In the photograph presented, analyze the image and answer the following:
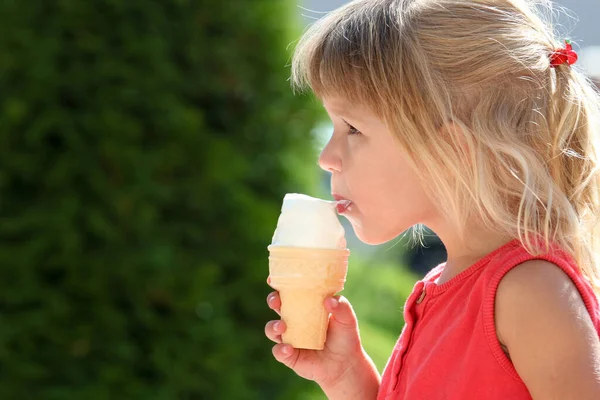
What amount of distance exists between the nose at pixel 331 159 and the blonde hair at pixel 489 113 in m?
0.13

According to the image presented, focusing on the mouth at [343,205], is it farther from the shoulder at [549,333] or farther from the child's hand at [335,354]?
the shoulder at [549,333]

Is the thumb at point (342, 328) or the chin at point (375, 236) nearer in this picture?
the chin at point (375, 236)

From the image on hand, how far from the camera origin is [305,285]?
85.0 inches

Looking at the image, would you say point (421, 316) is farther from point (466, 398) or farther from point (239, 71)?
point (239, 71)

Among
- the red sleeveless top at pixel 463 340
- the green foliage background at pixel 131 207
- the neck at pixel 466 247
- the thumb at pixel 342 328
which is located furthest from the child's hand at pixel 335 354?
the green foliage background at pixel 131 207

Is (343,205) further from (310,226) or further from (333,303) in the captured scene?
(333,303)

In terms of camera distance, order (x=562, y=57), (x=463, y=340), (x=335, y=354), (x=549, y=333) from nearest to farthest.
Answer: (x=549, y=333), (x=463, y=340), (x=562, y=57), (x=335, y=354)

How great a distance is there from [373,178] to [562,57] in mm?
506

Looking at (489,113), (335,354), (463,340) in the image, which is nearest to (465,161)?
(489,113)

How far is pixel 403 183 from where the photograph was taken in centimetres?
210

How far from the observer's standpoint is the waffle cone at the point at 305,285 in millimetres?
2156

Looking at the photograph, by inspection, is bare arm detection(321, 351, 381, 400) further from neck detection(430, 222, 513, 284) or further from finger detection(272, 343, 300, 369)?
neck detection(430, 222, 513, 284)

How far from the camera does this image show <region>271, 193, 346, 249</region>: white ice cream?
218 cm

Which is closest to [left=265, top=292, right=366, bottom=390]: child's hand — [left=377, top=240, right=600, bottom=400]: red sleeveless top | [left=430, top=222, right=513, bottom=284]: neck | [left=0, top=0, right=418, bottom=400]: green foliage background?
[left=377, top=240, right=600, bottom=400]: red sleeveless top
